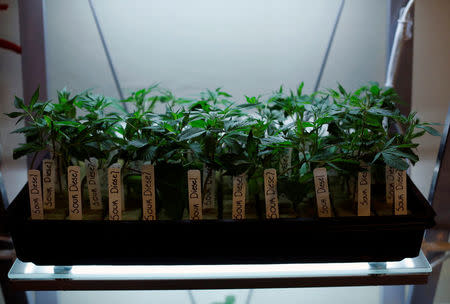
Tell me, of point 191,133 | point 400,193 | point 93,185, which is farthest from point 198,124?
point 400,193

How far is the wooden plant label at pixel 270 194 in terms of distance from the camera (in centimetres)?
83

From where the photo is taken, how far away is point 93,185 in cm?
89

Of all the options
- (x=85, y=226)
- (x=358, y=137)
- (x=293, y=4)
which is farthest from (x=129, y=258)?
(x=293, y=4)

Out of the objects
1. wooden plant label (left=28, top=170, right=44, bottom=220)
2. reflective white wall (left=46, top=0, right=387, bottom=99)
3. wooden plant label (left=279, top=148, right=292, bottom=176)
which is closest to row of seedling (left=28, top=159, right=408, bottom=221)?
wooden plant label (left=28, top=170, right=44, bottom=220)

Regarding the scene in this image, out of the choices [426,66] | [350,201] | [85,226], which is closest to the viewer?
[85,226]

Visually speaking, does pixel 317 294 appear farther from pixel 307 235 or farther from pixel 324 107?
pixel 324 107

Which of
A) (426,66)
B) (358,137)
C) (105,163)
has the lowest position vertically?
(105,163)

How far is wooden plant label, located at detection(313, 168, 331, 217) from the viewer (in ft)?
2.74

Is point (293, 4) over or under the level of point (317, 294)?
over

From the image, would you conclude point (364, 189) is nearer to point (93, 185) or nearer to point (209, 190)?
point (209, 190)

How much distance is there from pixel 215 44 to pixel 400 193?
676mm

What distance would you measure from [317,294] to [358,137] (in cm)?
50

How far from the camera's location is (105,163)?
0.98 meters

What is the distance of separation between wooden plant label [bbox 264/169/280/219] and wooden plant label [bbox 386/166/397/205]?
9.7 inches
